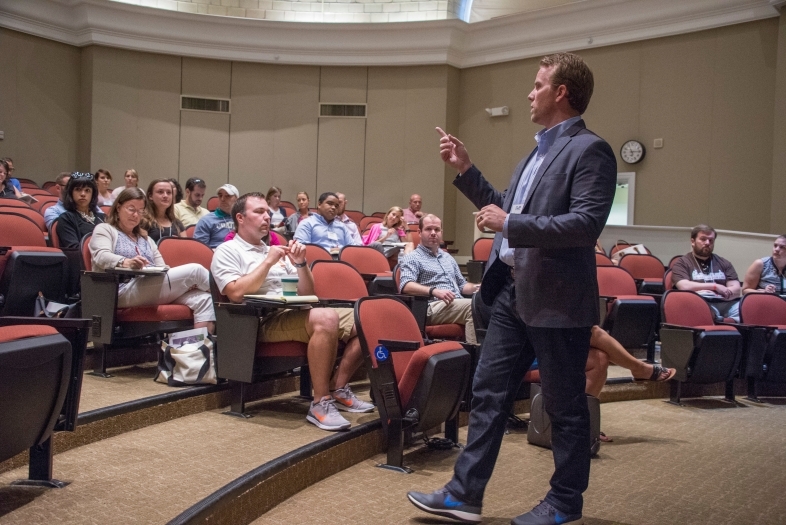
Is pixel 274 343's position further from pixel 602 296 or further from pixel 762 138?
pixel 762 138

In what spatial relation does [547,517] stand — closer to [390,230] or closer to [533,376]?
[533,376]

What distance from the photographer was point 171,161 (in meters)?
9.98

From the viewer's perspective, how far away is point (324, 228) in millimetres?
5875

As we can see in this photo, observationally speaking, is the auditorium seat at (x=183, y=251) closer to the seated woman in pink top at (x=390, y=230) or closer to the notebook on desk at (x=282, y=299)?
the notebook on desk at (x=282, y=299)

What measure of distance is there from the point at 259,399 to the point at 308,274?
0.67m

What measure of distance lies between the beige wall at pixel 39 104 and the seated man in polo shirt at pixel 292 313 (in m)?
7.09

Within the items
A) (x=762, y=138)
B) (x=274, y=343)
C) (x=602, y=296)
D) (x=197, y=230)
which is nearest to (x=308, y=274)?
(x=274, y=343)

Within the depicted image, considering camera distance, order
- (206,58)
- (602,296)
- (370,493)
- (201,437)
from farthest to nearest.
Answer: (206,58) < (602,296) < (201,437) < (370,493)

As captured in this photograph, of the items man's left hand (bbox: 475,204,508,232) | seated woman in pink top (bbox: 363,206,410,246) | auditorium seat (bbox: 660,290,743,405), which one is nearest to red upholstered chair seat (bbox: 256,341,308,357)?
man's left hand (bbox: 475,204,508,232)

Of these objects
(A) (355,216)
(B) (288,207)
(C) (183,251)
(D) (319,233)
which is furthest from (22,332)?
(A) (355,216)

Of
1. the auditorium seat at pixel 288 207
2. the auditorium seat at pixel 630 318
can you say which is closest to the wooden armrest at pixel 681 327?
the auditorium seat at pixel 630 318

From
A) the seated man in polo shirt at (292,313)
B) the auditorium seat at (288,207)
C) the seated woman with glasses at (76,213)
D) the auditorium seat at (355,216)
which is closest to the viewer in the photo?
the seated man in polo shirt at (292,313)

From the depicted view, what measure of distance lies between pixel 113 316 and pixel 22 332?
155 cm

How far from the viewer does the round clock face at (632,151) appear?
8.77 m
